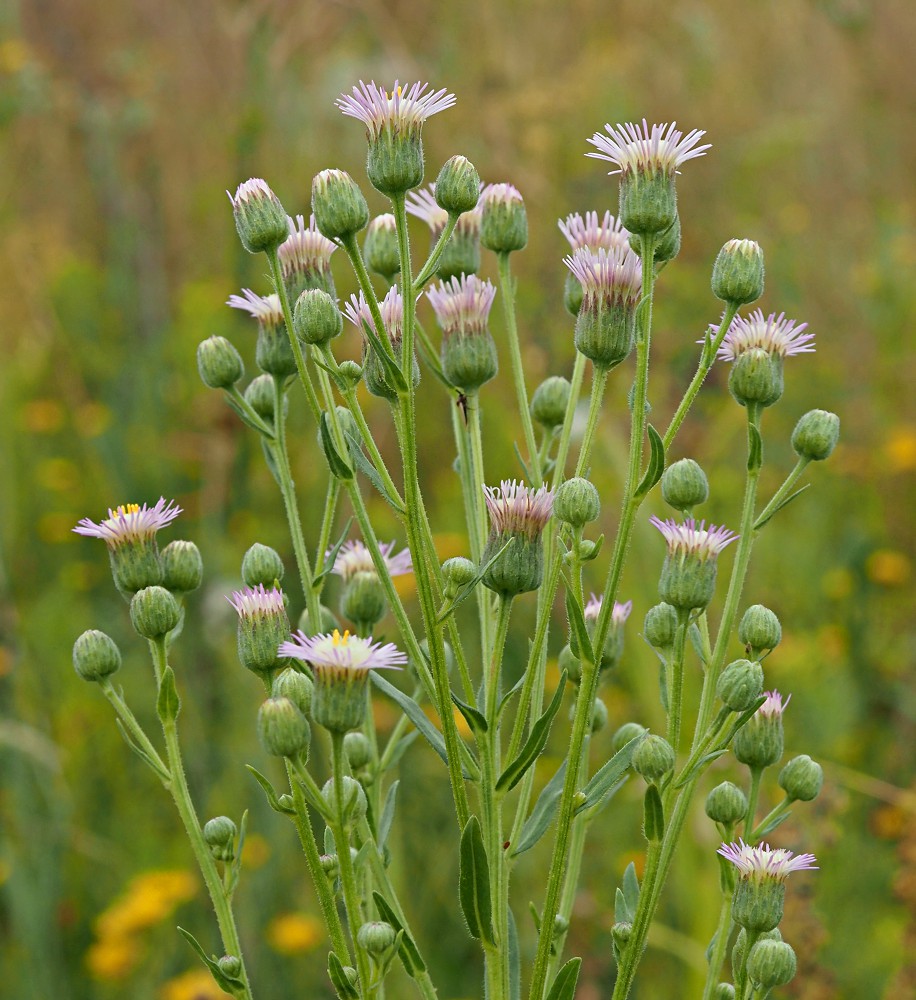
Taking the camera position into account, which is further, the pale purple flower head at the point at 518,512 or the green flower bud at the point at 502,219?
the green flower bud at the point at 502,219

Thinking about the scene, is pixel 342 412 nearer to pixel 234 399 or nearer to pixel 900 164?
pixel 234 399

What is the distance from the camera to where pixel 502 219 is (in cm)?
156

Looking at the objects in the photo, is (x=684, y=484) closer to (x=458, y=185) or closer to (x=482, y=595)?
(x=482, y=595)

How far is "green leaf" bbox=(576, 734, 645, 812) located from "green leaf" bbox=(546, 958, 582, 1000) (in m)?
0.16

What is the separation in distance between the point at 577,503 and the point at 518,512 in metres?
0.07

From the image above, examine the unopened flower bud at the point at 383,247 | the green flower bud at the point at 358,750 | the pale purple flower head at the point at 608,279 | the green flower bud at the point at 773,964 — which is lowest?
A: the green flower bud at the point at 773,964

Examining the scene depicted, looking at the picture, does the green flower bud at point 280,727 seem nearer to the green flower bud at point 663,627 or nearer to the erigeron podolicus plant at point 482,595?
the erigeron podolicus plant at point 482,595

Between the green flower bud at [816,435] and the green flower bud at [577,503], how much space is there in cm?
37

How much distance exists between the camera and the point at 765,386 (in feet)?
4.77

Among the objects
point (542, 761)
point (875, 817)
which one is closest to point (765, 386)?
point (542, 761)

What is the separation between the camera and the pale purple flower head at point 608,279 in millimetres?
1359

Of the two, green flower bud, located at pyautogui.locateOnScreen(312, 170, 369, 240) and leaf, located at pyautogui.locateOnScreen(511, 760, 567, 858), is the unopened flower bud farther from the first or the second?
leaf, located at pyautogui.locateOnScreen(511, 760, 567, 858)

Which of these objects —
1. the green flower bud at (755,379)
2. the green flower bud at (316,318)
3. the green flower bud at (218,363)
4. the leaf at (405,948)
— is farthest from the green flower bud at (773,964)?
the green flower bud at (218,363)

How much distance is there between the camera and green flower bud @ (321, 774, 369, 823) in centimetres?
129
